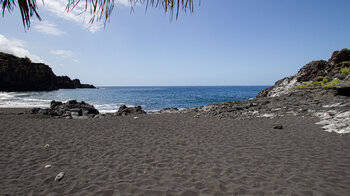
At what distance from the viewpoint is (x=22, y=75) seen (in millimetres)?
70000

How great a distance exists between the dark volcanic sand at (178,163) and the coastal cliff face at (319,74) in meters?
15.2

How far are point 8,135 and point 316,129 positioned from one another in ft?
51.5

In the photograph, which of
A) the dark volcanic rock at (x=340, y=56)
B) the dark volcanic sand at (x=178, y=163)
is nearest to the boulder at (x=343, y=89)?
the dark volcanic sand at (x=178, y=163)

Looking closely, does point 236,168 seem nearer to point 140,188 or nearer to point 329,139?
point 140,188

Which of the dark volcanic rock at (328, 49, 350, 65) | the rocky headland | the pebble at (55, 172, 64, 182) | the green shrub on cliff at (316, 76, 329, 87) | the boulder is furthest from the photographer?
the dark volcanic rock at (328, 49, 350, 65)

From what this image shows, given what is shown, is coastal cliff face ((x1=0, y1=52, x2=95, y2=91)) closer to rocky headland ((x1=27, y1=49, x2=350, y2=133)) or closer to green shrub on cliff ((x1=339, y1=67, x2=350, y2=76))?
rocky headland ((x1=27, y1=49, x2=350, y2=133))

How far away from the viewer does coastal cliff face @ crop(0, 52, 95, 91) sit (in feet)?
211

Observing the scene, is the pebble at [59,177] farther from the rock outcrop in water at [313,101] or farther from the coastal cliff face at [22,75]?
the coastal cliff face at [22,75]

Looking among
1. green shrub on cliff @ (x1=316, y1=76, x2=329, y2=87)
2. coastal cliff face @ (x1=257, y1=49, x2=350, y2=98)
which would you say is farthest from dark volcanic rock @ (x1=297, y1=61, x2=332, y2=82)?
green shrub on cliff @ (x1=316, y1=76, x2=329, y2=87)

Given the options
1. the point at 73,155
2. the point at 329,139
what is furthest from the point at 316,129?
the point at 73,155

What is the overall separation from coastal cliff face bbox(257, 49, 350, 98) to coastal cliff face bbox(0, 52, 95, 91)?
286 ft

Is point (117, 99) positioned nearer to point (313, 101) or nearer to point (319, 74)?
point (313, 101)

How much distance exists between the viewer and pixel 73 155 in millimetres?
6137

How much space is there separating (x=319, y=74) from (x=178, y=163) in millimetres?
25903
